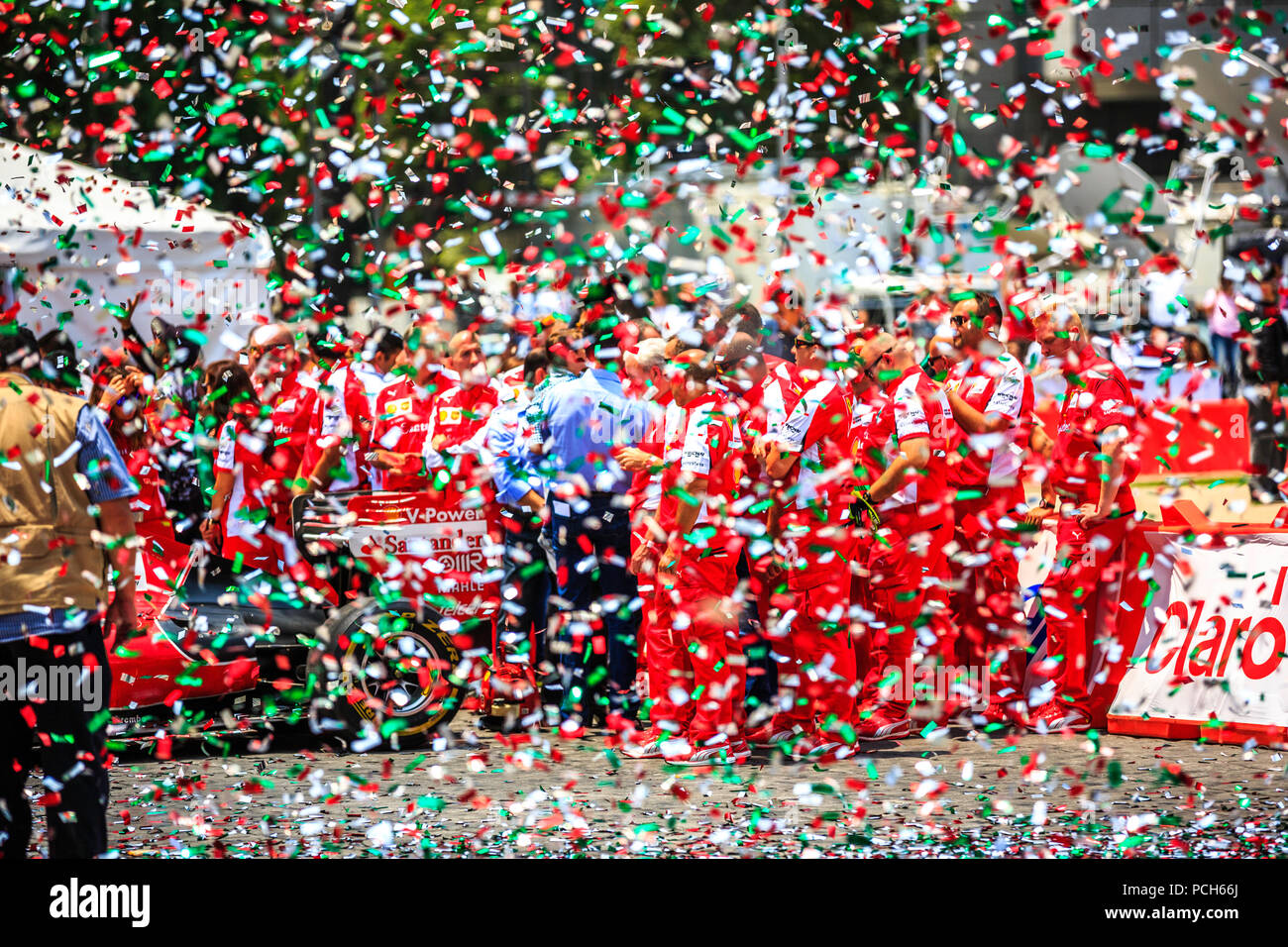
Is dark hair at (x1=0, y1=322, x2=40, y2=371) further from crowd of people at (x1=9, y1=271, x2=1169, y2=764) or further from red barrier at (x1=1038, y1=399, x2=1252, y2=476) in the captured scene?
red barrier at (x1=1038, y1=399, x2=1252, y2=476)

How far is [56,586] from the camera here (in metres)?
5.46

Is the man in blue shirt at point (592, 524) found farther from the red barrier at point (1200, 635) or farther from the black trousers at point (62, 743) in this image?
the black trousers at point (62, 743)

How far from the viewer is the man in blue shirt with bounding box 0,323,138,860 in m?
5.45

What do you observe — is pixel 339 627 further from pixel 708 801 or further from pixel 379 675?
pixel 708 801

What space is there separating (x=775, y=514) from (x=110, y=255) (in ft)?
22.0

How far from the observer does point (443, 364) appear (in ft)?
32.7

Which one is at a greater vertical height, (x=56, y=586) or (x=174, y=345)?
(x=174, y=345)

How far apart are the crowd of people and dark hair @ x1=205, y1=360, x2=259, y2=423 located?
Answer: 2.92 ft

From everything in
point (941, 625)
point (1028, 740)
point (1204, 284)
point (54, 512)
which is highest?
point (1204, 284)

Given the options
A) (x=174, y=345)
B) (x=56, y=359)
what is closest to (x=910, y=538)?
(x=56, y=359)
